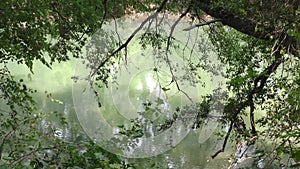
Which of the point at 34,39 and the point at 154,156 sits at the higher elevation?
the point at 154,156

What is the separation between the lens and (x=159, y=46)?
13.5 ft

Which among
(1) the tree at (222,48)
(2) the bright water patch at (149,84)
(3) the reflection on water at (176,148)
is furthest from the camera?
(3) the reflection on water at (176,148)

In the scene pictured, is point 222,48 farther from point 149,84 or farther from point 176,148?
point 176,148

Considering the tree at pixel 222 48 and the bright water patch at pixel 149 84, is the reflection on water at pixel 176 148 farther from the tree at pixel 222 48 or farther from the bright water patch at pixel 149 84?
the tree at pixel 222 48

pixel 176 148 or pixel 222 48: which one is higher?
pixel 222 48

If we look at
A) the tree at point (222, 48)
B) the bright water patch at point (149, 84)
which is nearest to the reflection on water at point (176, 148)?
the bright water patch at point (149, 84)

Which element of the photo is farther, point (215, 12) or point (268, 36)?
point (215, 12)

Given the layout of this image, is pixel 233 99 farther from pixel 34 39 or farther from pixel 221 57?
pixel 34 39

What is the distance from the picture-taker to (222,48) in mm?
4020

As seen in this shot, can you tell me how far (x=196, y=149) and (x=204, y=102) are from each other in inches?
80.1

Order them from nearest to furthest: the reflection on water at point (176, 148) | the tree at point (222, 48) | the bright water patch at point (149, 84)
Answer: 1. the tree at point (222, 48)
2. the bright water patch at point (149, 84)
3. the reflection on water at point (176, 148)

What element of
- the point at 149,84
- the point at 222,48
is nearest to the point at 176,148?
the point at 149,84

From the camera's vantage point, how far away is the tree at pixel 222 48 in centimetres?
222

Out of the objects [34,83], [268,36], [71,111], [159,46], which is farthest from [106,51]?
[34,83]
